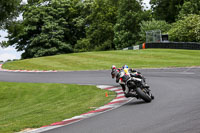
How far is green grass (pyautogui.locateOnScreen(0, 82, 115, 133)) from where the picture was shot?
10.5 m

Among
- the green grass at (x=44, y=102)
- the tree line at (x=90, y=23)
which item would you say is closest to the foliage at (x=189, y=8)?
the tree line at (x=90, y=23)

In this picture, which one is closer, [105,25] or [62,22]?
[62,22]

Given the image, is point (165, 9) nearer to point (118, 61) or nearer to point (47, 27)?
point (47, 27)

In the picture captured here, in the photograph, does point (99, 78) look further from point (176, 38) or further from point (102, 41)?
point (102, 41)

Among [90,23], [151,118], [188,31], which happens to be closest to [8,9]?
[151,118]

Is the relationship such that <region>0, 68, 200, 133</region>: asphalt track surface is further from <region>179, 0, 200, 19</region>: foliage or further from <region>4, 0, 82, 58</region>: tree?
<region>179, 0, 200, 19</region>: foliage

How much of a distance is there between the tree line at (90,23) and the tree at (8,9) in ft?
118

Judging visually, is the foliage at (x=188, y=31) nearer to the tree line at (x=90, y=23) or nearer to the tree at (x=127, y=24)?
the tree line at (x=90, y=23)

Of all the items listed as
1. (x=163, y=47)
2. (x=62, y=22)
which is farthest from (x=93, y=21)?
(x=163, y=47)

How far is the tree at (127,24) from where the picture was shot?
64.6m

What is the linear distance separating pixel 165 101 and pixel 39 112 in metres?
4.32

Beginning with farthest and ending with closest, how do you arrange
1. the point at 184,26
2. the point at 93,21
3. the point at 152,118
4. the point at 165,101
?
the point at 93,21 < the point at 184,26 < the point at 165,101 < the point at 152,118

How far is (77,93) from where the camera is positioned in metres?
17.1

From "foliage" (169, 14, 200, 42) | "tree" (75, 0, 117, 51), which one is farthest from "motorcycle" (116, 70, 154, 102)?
"tree" (75, 0, 117, 51)
